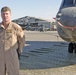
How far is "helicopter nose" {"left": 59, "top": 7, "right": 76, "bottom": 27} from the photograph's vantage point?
35.4 ft

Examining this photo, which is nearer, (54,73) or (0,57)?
(0,57)

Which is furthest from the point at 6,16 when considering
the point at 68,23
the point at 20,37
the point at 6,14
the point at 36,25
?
the point at 36,25

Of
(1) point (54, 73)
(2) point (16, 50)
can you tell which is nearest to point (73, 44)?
(1) point (54, 73)

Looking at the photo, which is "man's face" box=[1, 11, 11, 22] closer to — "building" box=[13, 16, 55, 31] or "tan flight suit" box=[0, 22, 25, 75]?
"tan flight suit" box=[0, 22, 25, 75]

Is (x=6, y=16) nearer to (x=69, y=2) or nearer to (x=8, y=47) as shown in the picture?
(x=8, y=47)

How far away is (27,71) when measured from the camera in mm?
9531

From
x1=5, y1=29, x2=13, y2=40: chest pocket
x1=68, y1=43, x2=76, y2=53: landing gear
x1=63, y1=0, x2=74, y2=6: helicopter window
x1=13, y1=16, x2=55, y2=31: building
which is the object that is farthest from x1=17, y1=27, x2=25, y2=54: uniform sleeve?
x1=13, y1=16, x2=55, y2=31: building

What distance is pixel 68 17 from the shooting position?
11.0 meters

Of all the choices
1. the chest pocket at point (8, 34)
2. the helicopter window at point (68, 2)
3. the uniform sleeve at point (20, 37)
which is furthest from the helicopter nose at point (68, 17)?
the chest pocket at point (8, 34)

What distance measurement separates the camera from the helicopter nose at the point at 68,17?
10805mm

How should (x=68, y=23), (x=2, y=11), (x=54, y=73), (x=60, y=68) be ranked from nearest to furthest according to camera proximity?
(x=2, y=11), (x=54, y=73), (x=60, y=68), (x=68, y=23)

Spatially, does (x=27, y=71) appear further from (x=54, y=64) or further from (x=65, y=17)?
(x=65, y=17)

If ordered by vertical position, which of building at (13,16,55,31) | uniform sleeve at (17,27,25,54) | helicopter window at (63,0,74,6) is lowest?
building at (13,16,55,31)

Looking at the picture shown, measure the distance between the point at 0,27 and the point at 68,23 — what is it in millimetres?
5676
